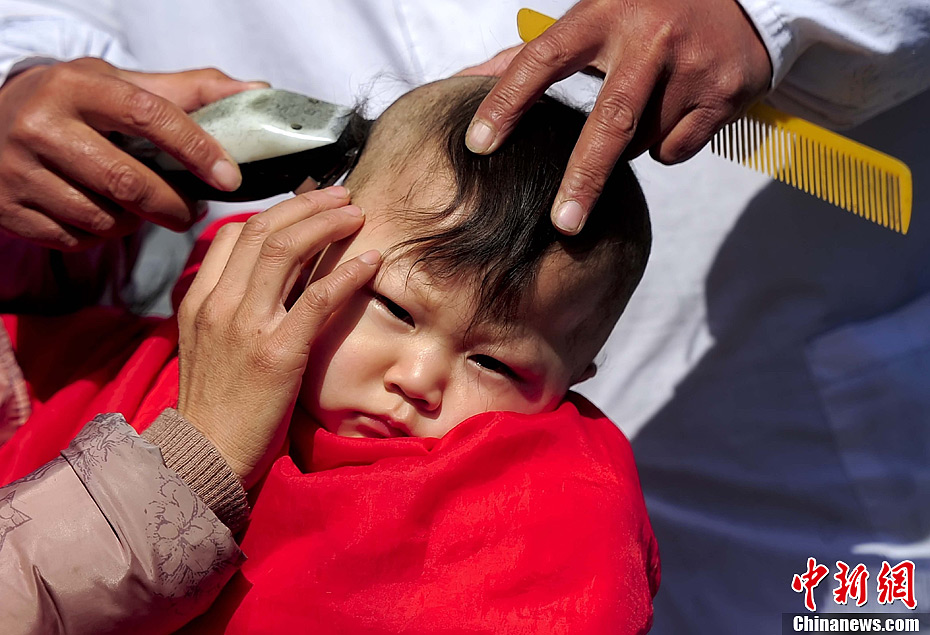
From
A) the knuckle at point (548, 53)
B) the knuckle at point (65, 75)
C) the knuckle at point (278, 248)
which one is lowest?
the knuckle at point (278, 248)

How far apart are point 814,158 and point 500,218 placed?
1.63 feet

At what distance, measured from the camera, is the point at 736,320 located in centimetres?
159

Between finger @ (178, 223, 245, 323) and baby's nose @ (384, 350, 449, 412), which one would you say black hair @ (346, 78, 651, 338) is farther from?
finger @ (178, 223, 245, 323)

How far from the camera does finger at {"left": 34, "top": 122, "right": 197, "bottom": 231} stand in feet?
3.31

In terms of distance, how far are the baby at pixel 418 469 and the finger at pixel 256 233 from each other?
6cm

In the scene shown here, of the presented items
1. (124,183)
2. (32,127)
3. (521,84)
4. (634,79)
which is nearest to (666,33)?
(634,79)

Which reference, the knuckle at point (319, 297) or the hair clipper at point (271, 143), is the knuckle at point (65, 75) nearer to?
the hair clipper at point (271, 143)

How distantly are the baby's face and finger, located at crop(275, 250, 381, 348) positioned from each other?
1.9 inches

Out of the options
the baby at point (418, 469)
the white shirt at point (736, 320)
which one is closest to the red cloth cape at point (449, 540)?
the baby at point (418, 469)

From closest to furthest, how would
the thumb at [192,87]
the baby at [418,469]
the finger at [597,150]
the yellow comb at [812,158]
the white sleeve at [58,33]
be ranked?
1. the baby at [418,469]
2. the finger at [597,150]
3. the yellow comb at [812,158]
4. the thumb at [192,87]
5. the white sleeve at [58,33]

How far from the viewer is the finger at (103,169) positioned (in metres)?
1.01

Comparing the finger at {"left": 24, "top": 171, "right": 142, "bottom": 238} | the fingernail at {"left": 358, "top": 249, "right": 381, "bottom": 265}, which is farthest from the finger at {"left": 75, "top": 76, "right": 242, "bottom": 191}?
the fingernail at {"left": 358, "top": 249, "right": 381, "bottom": 265}

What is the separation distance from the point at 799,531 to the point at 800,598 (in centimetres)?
11

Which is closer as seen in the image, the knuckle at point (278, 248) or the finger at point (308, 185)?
the knuckle at point (278, 248)
